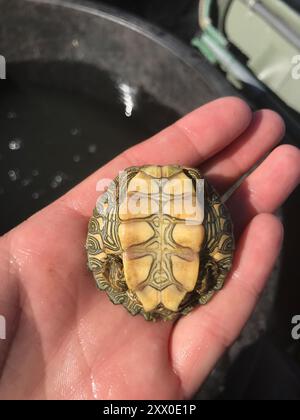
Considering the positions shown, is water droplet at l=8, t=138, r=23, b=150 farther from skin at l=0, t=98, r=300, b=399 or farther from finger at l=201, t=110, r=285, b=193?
finger at l=201, t=110, r=285, b=193

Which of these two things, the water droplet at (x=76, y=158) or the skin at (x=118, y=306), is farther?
the water droplet at (x=76, y=158)

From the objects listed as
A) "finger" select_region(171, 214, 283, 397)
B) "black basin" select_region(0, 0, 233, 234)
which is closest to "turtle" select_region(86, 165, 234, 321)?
"finger" select_region(171, 214, 283, 397)

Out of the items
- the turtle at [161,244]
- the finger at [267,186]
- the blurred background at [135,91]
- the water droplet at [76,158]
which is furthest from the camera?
the water droplet at [76,158]

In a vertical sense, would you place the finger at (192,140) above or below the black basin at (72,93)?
above

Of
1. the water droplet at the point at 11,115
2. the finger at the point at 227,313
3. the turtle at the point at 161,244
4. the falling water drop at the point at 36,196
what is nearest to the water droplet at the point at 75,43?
the water droplet at the point at 11,115

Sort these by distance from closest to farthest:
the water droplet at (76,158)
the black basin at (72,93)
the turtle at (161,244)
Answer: the turtle at (161,244)
the black basin at (72,93)
the water droplet at (76,158)

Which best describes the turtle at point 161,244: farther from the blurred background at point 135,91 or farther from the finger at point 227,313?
the blurred background at point 135,91

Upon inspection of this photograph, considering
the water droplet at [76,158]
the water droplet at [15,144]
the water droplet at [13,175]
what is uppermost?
the water droplet at [76,158]
